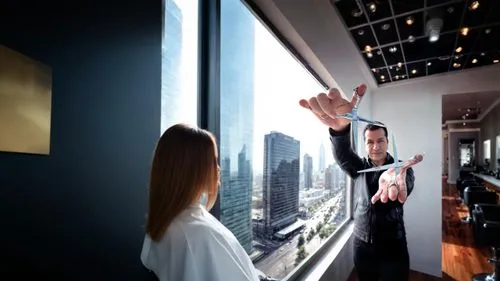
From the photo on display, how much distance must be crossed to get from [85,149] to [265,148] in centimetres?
135

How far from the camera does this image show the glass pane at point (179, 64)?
122cm

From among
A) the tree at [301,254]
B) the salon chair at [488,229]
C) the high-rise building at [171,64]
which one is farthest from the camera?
the salon chair at [488,229]

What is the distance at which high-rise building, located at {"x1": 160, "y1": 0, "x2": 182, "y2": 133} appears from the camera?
120 centimetres

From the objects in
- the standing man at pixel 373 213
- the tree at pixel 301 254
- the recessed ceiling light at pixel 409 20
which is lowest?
the tree at pixel 301 254

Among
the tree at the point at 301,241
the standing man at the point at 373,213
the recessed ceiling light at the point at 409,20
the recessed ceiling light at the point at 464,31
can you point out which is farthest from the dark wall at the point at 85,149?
the recessed ceiling light at the point at 464,31

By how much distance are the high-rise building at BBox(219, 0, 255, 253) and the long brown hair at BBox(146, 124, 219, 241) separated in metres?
0.58

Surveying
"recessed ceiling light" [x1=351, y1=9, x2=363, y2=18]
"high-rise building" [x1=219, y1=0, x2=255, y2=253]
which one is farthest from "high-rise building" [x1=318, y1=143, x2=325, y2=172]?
"high-rise building" [x1=219, y1=0, x2=255, y2=253]

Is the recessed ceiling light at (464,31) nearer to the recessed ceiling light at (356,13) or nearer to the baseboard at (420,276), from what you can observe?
the recessed ceiling light at (356,13)

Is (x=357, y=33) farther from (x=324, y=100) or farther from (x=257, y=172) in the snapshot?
(x=324, y=100)

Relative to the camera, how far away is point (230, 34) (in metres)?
1.65

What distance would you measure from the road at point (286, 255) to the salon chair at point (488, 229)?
172cm

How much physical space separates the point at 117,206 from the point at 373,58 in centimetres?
367

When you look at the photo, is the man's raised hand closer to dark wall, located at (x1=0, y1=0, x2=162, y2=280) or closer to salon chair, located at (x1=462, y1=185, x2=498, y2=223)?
dark wall, located at (x1=0, y1=0, x2=162, y2=280)

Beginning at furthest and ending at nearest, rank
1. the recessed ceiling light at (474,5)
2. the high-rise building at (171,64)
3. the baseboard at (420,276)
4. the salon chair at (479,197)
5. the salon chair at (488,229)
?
the salon chair at (479,197), the baseboard at (420,276), the salon chair at (488,229), the recessed ceiling light at (474,5), the high-rise building at (171,64)
